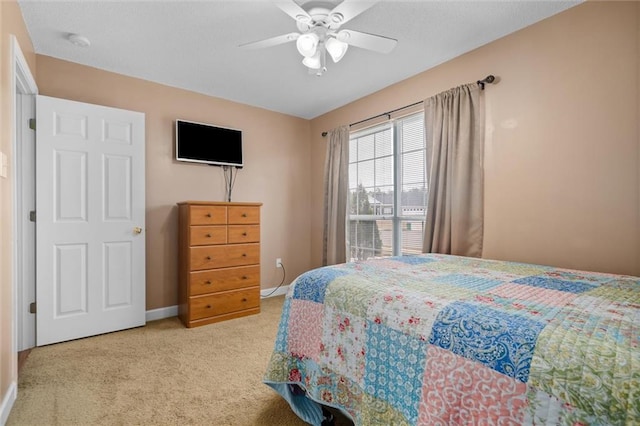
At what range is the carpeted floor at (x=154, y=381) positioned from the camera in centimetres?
165

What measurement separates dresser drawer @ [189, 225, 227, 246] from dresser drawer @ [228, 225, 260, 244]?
0.25 feet

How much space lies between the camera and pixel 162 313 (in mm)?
3230

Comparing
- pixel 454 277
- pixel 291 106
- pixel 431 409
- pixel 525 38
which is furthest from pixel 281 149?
pixel 431 409

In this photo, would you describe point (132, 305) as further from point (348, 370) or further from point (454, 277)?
point (454, 277)

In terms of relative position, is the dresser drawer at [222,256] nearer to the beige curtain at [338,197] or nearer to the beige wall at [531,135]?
the beige wall at [531,135]

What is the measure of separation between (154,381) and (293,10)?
2.43 m

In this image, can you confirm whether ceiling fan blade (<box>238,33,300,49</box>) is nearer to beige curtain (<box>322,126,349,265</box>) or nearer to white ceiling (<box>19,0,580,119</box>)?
white ceiling (<box>19,0,580,119</box>)

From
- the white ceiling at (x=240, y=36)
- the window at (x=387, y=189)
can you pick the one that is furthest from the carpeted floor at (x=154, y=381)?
the white ceiling at (x=240, y=36)

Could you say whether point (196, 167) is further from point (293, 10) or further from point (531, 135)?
point (531, 135)

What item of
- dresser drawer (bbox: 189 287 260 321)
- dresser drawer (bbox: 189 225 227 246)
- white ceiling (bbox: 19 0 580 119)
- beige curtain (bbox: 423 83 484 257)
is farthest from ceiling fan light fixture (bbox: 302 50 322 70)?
dresser drawer (bbox: 189 287 260 321)

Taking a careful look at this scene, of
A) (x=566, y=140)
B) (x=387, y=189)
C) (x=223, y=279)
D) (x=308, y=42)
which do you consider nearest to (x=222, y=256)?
(x=223, y=279)

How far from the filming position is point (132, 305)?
9.58 feet

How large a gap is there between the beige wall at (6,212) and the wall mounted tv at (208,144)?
1.53 metres

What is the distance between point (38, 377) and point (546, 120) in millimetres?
3865
